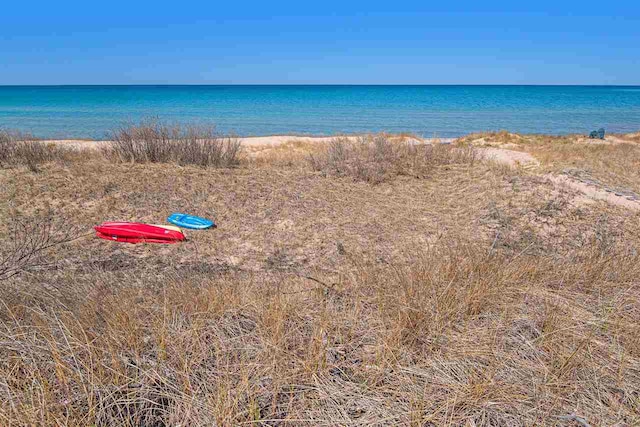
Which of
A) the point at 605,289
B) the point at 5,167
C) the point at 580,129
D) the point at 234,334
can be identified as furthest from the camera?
the point at 580,129

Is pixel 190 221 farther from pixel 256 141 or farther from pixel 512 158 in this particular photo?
pixel 256 141

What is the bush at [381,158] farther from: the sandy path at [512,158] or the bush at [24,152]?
the bush at [24,152]

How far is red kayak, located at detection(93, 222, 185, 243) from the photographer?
5.28 metres

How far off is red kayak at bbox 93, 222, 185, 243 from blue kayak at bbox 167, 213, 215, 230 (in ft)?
1.24

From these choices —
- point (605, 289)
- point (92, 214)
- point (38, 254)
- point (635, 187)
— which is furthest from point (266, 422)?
point (635, 187)

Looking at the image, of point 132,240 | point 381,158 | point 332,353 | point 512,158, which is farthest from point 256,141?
point 332,353

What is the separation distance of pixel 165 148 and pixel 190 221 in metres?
2.89

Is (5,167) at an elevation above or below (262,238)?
above

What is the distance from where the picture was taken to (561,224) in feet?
19.4

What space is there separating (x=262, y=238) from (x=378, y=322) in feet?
9.80

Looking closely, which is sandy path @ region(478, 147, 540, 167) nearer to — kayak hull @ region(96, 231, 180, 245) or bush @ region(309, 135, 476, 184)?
bush @ region(309, 135, 476, 184)

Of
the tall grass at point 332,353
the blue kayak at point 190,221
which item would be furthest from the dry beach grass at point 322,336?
the blue kayak at point 190,221

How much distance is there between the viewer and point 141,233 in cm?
528

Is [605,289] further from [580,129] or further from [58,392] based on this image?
[580,129]
